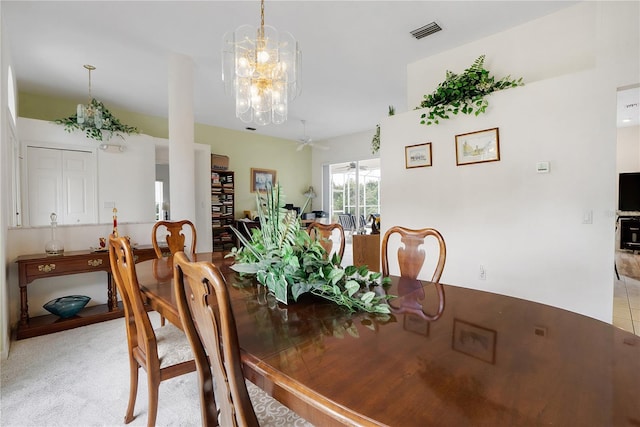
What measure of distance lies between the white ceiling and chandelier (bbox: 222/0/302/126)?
1.27 feet

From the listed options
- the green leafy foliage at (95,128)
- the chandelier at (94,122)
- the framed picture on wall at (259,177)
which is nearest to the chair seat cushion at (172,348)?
the chandelier at (94,122)

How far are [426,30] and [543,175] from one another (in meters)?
1.81

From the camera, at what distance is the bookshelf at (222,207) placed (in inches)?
252

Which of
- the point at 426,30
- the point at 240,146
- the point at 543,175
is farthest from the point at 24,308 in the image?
the point at 240,146

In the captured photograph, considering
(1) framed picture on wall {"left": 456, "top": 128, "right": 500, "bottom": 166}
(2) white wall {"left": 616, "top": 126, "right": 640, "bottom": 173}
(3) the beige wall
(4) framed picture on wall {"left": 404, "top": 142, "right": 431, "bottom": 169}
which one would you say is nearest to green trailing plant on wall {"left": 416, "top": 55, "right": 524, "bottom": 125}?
(1) framed picture on wall {"left": 456, "top": 128, "right": 500, "bottom": 166}

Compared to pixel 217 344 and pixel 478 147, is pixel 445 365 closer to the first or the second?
pixel 217 344

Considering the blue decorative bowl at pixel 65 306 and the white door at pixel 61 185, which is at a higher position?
the white door at pixel 61 185

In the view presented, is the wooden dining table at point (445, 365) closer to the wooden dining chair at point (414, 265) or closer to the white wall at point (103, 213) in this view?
the wooden dining chair at point (414, 265)

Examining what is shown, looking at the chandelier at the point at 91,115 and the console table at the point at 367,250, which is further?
the console table at the point at 367,250

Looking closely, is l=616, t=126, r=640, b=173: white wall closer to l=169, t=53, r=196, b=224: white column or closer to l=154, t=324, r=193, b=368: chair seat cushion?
l=169, t=53, r=196, b=224: white column

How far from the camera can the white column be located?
3.47 metres

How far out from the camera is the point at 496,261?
9.53 ft

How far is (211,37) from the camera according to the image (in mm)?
3145

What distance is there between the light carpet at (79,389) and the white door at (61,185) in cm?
268
